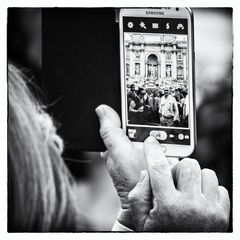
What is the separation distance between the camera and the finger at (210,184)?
1522mm

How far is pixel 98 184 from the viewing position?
5.21 ft

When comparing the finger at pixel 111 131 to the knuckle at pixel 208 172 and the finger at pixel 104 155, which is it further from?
the knuckle at pixel 208 172

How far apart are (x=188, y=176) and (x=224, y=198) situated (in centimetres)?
11

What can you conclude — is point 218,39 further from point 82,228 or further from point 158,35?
point 82,228

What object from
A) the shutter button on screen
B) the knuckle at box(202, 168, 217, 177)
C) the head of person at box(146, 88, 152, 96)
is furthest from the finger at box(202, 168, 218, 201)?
the head of person at box(146, 88, 152, 96)

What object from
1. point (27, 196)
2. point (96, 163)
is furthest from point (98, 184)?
point (27, 196)

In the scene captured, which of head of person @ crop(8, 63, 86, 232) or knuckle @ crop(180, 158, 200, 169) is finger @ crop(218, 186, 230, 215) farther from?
head of person @ crop(8, 63, 86, 232)

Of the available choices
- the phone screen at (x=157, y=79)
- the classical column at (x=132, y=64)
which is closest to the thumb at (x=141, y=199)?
the phone screen at (x=157, y=79)

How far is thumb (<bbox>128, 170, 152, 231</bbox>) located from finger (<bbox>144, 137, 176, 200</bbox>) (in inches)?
0.6

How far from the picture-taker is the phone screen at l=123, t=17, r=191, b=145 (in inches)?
60.9

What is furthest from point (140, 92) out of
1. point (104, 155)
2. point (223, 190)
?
point (223, 190)

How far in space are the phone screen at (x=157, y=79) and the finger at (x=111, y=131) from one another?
0.02 m

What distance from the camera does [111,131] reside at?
156cm

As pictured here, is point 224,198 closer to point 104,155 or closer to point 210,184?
point 210,184
